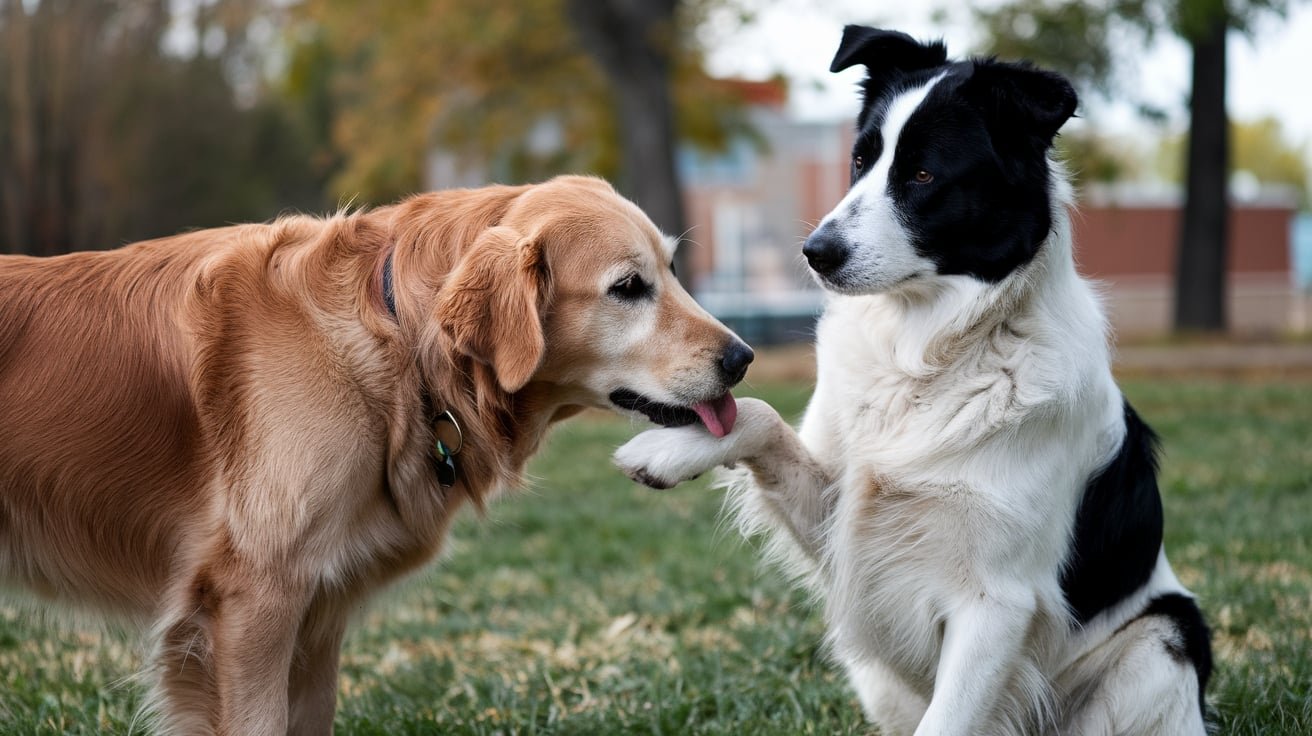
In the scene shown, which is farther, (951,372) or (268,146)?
(268,146)

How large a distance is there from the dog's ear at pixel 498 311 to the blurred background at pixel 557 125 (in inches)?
38.1

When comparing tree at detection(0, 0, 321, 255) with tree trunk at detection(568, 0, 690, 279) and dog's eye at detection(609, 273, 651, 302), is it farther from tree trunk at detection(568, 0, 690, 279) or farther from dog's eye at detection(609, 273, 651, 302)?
dog's eye at detection(609, 273, 651, 302)

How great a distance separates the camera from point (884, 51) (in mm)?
3762

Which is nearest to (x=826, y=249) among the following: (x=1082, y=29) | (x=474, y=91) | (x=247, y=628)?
(x=247, y=628)

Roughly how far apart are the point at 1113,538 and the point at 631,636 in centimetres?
240

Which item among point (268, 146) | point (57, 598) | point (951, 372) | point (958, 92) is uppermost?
point (958, 92)

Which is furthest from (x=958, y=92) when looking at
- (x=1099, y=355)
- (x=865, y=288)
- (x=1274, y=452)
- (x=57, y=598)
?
(x=1274, y=452)

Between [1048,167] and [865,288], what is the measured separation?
0.64 meters

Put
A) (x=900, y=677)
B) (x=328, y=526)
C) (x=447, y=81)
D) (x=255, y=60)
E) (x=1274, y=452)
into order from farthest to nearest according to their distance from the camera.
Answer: (x=255, y=60)
(x=447, y=81)
(x=1274, y=452)
(x=900, y=677)
(x=328, y=526)

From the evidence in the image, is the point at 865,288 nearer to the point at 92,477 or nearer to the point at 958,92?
the point at 958,92

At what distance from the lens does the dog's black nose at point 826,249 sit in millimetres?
3469

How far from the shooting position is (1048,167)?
3.53m

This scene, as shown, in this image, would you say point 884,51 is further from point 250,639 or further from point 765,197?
point 765,197

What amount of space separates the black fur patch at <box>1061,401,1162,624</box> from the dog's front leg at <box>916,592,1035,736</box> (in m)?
0.26
